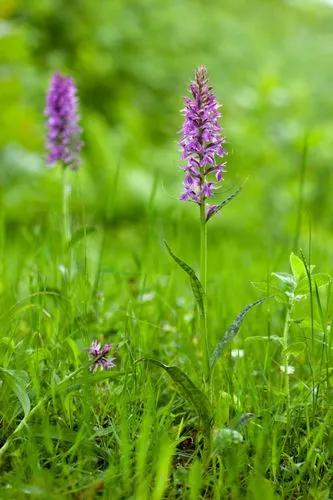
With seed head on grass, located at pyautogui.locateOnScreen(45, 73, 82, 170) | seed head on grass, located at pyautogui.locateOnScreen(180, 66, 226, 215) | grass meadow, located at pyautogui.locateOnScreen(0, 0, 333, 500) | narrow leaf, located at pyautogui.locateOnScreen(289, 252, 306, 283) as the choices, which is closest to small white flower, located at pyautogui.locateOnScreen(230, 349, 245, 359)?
grass meadow, located at pyautogui.locateOnScreen(0, 0, 333, 500)

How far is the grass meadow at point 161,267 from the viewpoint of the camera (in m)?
1.45

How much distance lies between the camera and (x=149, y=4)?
9.12 metres

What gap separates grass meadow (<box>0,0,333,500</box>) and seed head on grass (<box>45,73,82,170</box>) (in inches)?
5.6

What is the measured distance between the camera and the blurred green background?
5.54 meters

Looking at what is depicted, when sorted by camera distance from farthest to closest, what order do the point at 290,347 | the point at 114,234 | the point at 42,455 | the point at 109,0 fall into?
the point at 109,0
the point at 114,234
the point at 290,347
the point at 42,455

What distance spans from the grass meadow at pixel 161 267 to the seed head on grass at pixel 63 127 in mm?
143

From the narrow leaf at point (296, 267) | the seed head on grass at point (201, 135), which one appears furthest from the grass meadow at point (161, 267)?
the seed head on grass at point (201, 135)

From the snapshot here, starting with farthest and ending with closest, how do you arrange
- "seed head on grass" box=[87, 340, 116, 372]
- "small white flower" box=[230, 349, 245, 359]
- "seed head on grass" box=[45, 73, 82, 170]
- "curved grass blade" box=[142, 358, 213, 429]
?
"seed head on grass" box=[45, 73, 82, 170], "small white flower" box=[230, 349, 245, 359], "seed head on grass" box=[87, 340, 116, 372], "curved grass blade" box=[142, 358, 213, 429]

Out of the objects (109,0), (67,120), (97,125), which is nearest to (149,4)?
(109,0)

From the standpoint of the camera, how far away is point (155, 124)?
9594 millimetres

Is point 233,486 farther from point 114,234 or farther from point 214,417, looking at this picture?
point 114,234

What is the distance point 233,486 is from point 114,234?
476cm

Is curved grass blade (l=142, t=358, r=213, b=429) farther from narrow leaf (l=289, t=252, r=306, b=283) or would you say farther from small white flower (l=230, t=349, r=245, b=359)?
narrow leaf (l=289, t=252, r=306, b=283)

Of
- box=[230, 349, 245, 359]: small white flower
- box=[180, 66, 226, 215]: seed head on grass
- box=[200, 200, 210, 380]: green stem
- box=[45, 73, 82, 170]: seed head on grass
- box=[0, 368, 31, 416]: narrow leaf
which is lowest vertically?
box=[0, 368, 31, 416]: narrow leaf
